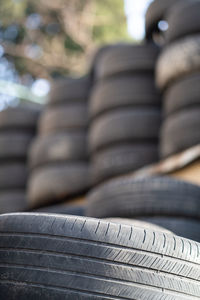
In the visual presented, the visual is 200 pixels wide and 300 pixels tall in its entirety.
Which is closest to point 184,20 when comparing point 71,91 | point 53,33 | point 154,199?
point 71,91

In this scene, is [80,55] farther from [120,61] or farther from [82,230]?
[82,230]

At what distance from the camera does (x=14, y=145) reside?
14.2ft

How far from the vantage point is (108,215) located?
2.19 m

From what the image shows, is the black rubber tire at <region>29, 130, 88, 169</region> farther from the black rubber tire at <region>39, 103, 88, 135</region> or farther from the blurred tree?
the blurred tree

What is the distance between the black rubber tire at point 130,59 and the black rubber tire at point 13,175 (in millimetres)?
1156

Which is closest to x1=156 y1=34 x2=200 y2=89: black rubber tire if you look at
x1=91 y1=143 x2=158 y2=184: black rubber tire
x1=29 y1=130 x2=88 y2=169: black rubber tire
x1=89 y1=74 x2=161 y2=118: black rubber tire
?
x1=89 y1=74 x2=161 y2=118: black rubber tire

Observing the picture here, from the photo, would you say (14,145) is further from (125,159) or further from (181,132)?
(181,132)

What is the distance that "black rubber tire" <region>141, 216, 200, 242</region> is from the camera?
201 centimetres

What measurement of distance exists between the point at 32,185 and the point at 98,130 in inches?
28.9

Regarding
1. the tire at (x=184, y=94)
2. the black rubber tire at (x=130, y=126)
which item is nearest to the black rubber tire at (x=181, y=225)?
the tire at (x=184, y=94)

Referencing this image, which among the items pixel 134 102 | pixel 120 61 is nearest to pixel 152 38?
pixel 120 61

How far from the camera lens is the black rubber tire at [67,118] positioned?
3975mm

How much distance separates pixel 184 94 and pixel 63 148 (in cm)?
113

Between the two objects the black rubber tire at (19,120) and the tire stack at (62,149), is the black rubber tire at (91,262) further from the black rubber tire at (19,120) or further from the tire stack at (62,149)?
the black rubber tire at (19,120)
